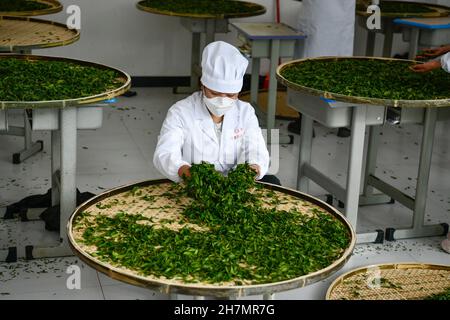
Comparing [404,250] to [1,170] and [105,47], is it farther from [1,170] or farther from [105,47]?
[105,47]

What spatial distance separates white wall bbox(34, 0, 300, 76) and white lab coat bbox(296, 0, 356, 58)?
1776mm

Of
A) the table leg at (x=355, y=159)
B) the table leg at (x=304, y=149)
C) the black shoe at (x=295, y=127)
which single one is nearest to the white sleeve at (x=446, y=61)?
the table leg at (x=355, y=159)

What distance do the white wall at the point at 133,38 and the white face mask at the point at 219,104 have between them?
4161 mm

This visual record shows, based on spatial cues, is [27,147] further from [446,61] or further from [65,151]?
[446,61]

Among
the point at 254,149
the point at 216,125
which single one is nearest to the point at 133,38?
the point at 216,125

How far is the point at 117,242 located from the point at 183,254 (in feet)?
0.78

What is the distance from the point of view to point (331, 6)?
570cm

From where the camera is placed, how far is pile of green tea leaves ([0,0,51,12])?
5.48 metres

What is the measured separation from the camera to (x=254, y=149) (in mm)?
3152

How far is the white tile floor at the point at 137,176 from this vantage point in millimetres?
Answer: 3578

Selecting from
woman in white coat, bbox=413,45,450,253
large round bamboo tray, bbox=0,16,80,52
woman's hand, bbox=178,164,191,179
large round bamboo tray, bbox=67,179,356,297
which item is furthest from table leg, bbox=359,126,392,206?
large round bamboo tray, bbox=67,179,356,297

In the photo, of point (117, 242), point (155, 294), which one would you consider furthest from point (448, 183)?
point (117, 242)

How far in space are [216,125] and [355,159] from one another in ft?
3.31

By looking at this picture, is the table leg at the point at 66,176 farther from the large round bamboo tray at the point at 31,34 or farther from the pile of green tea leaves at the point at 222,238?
the large round bamboo tray at the point at 31,34
